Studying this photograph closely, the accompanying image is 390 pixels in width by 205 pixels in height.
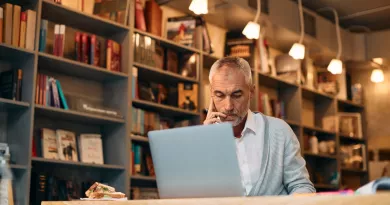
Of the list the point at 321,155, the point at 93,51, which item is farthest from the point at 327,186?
the point at 93,51

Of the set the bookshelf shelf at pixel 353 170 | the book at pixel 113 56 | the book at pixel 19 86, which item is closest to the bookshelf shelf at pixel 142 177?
the book at pixel 113 56

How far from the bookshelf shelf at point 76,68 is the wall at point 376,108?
3.99 meters

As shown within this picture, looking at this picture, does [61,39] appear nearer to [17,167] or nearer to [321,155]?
[17,167]

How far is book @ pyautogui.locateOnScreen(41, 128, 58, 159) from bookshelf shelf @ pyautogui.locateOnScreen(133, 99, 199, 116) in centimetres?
70

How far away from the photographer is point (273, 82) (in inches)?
232

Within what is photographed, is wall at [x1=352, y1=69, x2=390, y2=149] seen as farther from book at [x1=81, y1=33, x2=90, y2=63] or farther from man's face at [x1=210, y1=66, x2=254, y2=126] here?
man's face at [x1=210, y1=66, x2=254, y2=126]

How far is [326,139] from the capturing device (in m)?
6.56

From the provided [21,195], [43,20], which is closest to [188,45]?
[43,20]

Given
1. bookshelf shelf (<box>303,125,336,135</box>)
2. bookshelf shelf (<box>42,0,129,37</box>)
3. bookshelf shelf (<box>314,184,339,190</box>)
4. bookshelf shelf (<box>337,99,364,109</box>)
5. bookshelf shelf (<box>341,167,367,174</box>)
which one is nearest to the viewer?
bookshelf shelf (<box>42,0,129,37</box>)

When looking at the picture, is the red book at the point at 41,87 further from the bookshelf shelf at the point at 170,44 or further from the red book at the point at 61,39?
the bookshelf shelf at the point at 170,44

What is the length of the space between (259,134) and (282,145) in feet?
0.33

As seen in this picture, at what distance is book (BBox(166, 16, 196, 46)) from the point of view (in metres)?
4.90

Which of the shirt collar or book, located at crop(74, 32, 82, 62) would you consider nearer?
the shirt collar

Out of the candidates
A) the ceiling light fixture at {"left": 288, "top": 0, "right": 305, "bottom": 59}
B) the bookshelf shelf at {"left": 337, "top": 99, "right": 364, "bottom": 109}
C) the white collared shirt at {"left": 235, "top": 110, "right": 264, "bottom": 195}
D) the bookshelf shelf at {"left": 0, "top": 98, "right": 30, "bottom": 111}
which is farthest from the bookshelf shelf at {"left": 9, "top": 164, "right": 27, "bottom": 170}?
the bookshelf shelf at {"left": 337, "top": 99, "right": 364, "bottom": 109}
